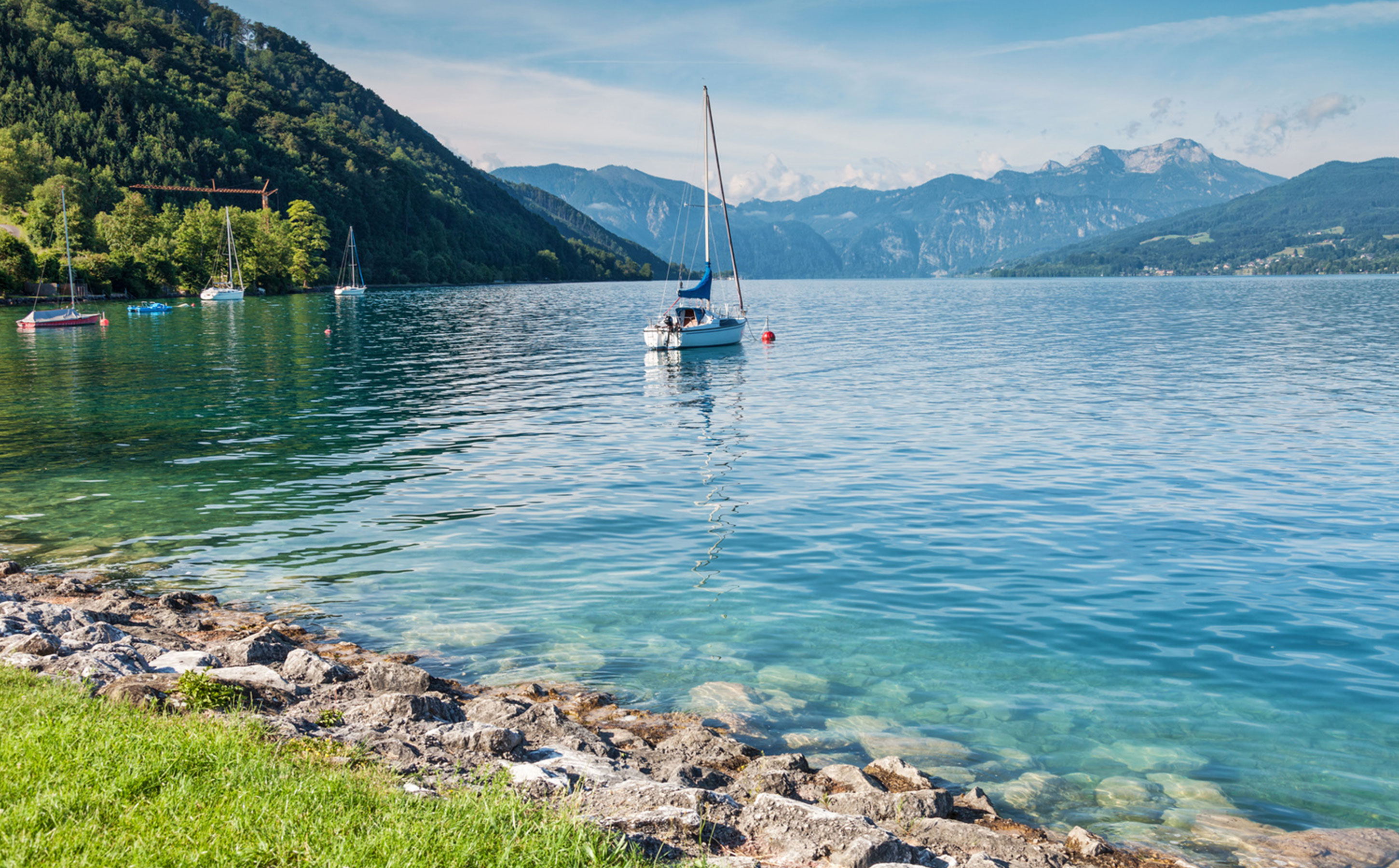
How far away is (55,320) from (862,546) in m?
90.7

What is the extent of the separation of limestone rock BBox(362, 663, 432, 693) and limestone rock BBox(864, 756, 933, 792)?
532 cm

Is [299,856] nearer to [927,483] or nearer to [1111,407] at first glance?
[927,483]

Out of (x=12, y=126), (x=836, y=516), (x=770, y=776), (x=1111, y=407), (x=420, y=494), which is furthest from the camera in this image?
(x=12, y=126)

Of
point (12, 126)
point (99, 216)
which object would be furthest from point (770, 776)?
point (12, 126)

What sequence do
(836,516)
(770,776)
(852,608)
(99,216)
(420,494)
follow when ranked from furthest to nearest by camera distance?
1. (99,216)
2. (420,494)
3. (836,516)
4. (852,608)
5. (770,776)

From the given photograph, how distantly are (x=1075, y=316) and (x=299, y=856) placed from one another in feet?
393

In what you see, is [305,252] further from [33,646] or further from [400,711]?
[400,711]

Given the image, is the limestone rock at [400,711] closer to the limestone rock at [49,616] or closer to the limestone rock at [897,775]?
the limestone rock at [897,775]

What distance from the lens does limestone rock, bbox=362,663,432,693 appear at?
10.9 metres

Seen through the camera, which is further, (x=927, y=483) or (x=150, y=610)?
(x=927, y=483)

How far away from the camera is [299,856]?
18.9 ft

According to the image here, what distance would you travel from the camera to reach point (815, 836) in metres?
7.11

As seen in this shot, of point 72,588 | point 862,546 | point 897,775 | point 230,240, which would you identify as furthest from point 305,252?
point 897,775

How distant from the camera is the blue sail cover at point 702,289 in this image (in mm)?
66312
